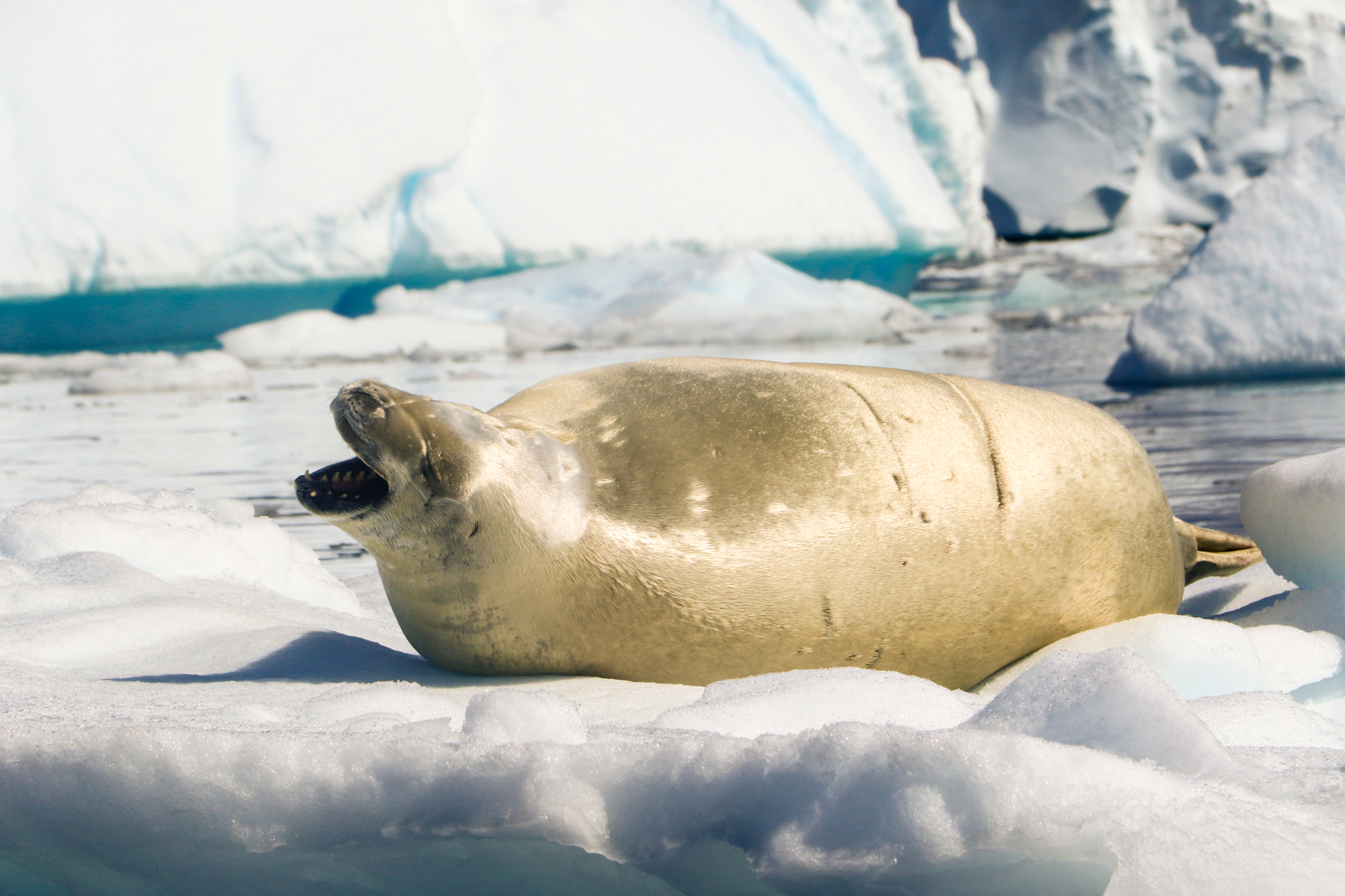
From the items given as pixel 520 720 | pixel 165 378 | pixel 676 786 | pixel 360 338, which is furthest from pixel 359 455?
pixel 360 338

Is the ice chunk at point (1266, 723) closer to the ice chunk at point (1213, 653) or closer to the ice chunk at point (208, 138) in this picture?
the ice chunk at point (1213, 653)

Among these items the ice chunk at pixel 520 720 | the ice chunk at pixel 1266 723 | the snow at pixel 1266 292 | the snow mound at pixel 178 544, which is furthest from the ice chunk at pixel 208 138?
the ice chunk at pixel 1266 723

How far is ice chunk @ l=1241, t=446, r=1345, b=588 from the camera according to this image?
2.13m

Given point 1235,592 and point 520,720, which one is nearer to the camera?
point 520,720

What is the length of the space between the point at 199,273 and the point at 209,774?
886cm

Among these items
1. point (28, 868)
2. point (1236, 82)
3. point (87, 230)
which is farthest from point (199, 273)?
point (1236, 82)

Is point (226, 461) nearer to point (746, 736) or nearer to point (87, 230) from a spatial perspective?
point (746, 736)

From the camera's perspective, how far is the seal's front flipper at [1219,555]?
262 cm

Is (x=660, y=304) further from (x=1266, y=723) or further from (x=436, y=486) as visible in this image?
(x=1266, y=723)

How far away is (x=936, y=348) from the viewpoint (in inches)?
339

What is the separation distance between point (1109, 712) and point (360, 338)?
27.4 feet

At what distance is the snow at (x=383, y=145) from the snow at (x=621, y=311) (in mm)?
295

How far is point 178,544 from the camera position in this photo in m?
2.74

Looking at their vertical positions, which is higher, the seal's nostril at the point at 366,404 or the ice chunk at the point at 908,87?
the seal's nostril at the point at 366,404
